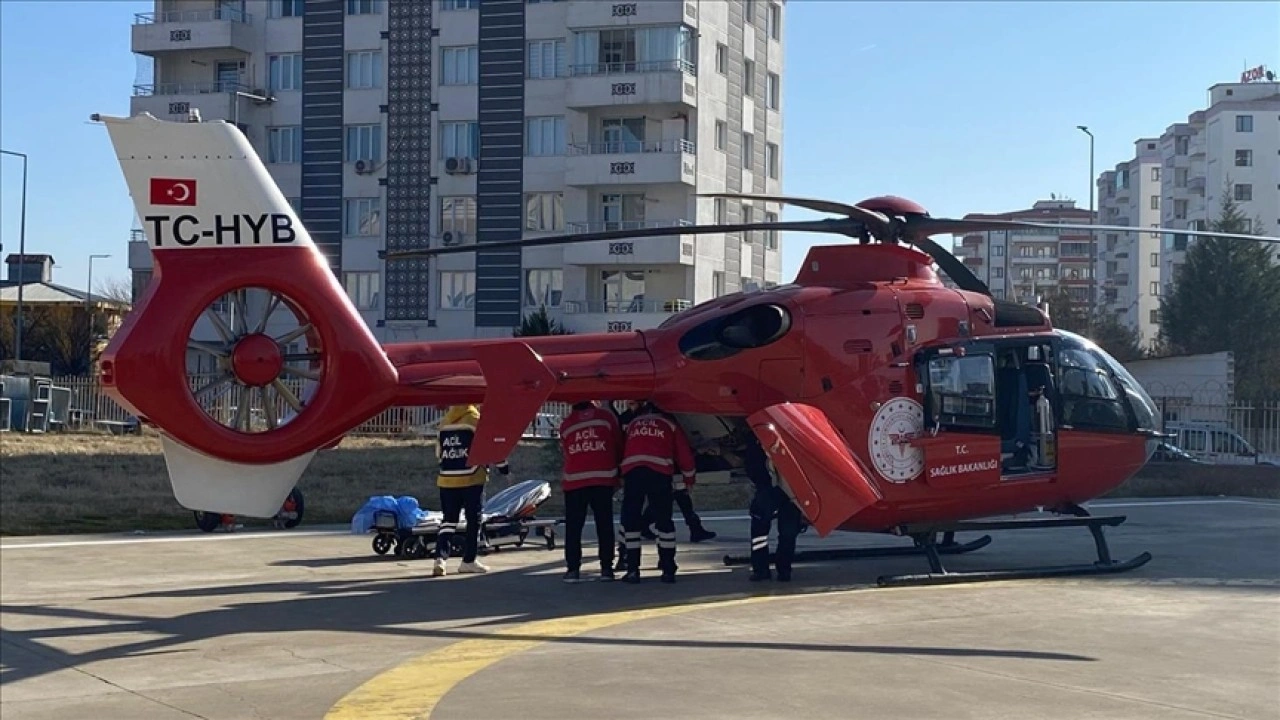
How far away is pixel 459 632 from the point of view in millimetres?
10656

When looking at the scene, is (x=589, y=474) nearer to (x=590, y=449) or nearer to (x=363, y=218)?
(x=590, y=449)

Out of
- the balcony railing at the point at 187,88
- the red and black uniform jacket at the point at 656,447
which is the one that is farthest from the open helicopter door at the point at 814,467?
the balcony railing at the point at 187,88

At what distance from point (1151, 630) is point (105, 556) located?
1037 cm

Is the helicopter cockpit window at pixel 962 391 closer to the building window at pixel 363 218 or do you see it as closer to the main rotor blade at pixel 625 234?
the main rotor blade at pixel 625 234

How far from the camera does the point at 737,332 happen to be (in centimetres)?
1291

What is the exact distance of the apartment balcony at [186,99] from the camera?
46.6 meters

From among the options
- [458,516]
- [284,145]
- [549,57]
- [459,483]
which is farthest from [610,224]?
[459,483]

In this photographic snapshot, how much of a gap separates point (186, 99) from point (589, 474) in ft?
128

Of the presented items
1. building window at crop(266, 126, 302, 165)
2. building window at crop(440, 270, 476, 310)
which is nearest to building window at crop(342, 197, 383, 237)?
building window at crop(440, 270, 476, 310)

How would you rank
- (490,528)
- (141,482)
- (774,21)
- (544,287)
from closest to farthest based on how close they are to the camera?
(490,528), (141,482), (544,287), (774,21)

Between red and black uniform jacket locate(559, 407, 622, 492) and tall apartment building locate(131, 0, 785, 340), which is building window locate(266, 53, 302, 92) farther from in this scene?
red and black uniform jacket locate(559, 407, 622, 492)

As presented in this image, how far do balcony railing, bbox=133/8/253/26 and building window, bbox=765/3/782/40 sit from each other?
19050 mm

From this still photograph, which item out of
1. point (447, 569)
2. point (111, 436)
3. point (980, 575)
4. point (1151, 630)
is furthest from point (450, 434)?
point (111, 436)

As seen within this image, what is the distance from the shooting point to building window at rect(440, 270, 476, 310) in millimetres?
48812
